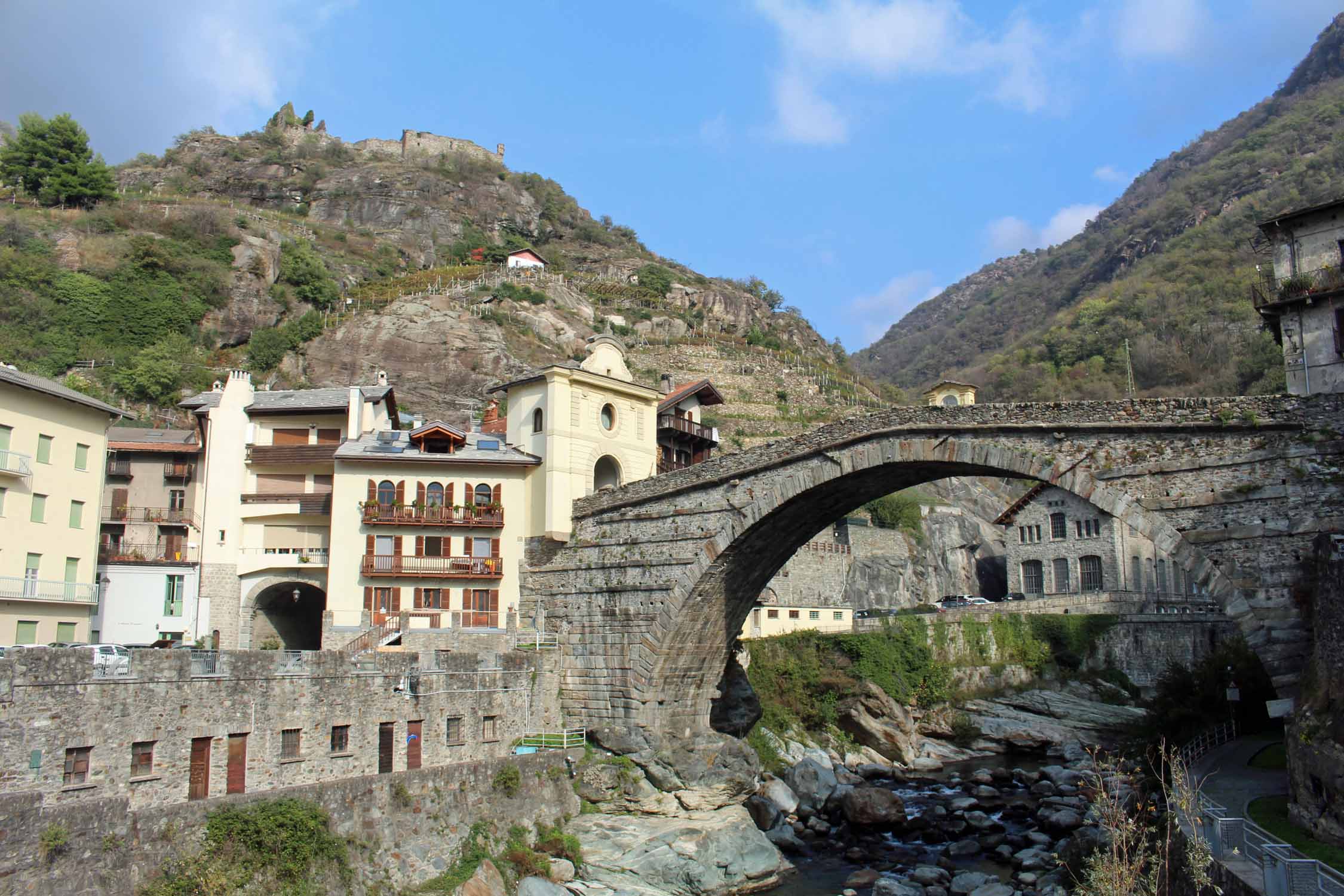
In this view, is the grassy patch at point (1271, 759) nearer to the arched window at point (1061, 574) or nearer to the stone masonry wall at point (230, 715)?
the stone masonry wall at point (230, 715)

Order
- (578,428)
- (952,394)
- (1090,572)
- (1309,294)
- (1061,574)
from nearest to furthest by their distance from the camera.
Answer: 1. (1309,294)
2. (952,394)
3. (578,428)
4. (1090,572)
5. (1061,574)

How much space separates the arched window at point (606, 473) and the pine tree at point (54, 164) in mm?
50171

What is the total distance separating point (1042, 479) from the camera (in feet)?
69.3

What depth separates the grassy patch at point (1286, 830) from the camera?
12.0 metres

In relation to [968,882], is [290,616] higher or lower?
higher

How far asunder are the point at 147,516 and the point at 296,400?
569 centimetres

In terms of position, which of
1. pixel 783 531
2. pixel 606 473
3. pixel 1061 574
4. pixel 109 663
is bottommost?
pixel 109 663

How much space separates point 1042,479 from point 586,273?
240 ft

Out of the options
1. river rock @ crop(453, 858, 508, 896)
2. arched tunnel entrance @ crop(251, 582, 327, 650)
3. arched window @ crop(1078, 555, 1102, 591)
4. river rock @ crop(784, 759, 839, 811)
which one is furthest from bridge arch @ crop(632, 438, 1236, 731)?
arched window @ crop(1078, 555, 1102, 591)

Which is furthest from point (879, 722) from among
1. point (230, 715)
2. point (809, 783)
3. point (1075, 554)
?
point (230, 715)

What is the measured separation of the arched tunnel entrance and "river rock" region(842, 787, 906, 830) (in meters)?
16.6

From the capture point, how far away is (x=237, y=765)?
18.0 m

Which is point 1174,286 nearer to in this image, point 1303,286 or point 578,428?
point 1303,286

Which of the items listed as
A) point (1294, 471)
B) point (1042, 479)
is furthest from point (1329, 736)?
point (1042, 479)
